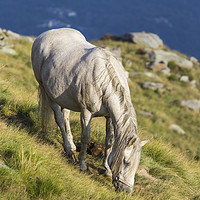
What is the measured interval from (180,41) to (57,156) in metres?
197

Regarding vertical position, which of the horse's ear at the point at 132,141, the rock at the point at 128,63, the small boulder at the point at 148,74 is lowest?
the small boulder at the point at 148,74

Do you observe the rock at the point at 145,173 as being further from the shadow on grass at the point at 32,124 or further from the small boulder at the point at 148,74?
the small boulder at the point at 148,74

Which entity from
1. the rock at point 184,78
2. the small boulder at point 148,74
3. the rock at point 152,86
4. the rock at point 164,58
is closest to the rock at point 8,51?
the rock at point 152,86

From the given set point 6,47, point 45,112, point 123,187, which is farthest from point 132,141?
point 6,47

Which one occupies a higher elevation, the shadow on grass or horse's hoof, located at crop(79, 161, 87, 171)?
horse's hoof, located at crop(79, 161, 87, 171)

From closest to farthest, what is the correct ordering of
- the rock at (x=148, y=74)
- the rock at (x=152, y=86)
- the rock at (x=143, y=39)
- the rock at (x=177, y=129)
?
the rock at (x=177, y=129) < the rock at (x=152, y=86) < the rock at (x=148, y=74) < the rock at (x=143, y=39)

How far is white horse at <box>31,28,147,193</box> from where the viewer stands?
4191 mm

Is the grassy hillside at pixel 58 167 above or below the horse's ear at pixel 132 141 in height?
below

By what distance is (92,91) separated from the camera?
14.8ft

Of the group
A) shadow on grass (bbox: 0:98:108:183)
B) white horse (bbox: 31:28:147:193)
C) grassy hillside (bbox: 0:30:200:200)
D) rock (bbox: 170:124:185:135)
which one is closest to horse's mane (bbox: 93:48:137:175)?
white horse (bbox: 31:28:147:193)

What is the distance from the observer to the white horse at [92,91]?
4.19 m

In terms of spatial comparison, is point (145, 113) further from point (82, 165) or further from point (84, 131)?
point (84, 131)

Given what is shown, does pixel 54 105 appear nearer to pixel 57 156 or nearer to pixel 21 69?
pixel 57 156

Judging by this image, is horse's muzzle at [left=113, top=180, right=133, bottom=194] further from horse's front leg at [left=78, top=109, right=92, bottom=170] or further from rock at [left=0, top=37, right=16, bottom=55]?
rock at [left=0, top=37, right=16, bottom=55]
